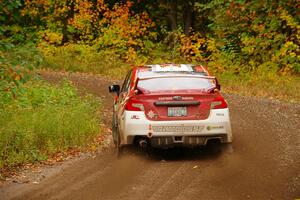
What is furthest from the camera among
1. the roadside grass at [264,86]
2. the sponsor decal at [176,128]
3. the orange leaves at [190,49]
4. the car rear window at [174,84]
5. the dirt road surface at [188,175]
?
the orange leaves at [190,49]

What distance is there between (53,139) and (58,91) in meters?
5.37

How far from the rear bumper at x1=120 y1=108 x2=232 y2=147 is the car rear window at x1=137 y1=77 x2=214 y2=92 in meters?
0.53

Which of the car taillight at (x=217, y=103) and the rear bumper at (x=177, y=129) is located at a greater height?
the car taillight at (x=217, y=103)

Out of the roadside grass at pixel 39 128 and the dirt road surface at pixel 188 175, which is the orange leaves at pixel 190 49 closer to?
the roadside grass at pixel 39 128

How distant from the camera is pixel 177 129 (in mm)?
10906

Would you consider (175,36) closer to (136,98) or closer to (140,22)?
(140,22)

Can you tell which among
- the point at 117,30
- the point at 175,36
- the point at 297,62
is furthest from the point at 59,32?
the point at 297,62

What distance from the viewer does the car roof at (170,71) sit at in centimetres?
1173

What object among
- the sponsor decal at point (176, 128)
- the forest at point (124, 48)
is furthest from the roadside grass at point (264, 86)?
the sponsor decal at point (176, 128)

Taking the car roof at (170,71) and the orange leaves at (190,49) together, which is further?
the orange leaves at (190,49)

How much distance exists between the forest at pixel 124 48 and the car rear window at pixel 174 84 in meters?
2.40

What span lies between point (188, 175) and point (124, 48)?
2084cm

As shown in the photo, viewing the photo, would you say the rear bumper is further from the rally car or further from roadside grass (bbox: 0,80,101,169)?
roadside grass (bbox: 0,80,101,169)

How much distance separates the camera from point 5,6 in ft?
34.6
